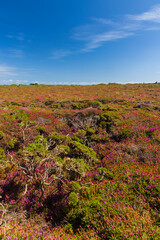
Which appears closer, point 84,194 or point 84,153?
point 84,194

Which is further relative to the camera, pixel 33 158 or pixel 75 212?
pixel 33 158

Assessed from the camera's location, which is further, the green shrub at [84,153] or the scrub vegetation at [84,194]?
the green shrub at [84,153]

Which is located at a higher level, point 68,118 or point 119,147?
point 68,118

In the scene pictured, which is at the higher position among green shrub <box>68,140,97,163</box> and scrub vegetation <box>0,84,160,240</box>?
green shrub <box>68,140,97,163</box>

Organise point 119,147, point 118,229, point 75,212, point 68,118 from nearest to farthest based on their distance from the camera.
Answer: point 118,229, point 75,212, point 119,147, point 68,118

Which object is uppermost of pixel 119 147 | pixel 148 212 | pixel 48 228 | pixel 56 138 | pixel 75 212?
pixel 56 138

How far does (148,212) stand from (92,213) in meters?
1.90

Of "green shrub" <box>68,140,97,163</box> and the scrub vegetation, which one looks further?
"green shrub" <box>68,140,97,163</box>

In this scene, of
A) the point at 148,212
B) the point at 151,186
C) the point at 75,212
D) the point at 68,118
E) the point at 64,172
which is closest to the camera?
the point at 148,212

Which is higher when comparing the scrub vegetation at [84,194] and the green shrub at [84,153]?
the green shrub at [84,153]

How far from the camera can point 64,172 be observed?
6141 millimetres

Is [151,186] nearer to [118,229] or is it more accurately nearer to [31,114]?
[118,229]

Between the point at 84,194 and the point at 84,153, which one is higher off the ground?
the point at 84,153

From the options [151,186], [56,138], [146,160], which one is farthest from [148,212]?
[56,138]
